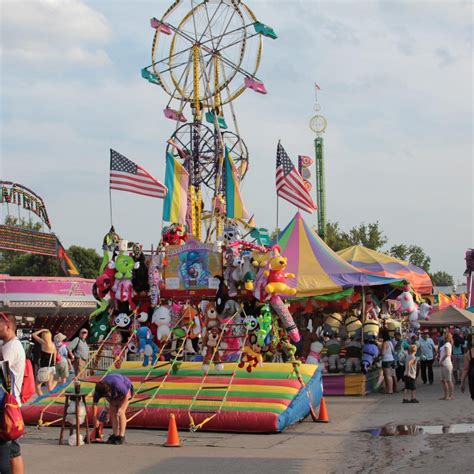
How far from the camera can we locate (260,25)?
34.9 metres

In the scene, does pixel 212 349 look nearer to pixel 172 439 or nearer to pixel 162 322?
pixel 162 322

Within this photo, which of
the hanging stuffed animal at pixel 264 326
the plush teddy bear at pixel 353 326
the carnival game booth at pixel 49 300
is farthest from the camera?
the carnival game booth at pixel 49 300

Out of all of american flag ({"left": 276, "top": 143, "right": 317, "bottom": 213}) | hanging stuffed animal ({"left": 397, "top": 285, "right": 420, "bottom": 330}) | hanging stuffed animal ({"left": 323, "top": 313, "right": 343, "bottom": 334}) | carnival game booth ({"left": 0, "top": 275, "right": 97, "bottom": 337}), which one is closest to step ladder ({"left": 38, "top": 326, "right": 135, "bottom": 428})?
american flag ({"left": 276, "top": 143, "right": 317, "bottom": 213})

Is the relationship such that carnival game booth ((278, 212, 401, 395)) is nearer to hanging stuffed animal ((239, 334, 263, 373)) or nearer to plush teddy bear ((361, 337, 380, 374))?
plush teddy bear ((361, 337, 380, 374))

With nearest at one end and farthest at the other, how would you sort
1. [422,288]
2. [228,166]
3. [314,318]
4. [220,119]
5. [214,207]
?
[228,166] < [314,318] < [422,288] < [214,207] < [220,119]

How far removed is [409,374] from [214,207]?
647 inches

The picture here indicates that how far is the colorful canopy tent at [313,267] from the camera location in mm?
20906


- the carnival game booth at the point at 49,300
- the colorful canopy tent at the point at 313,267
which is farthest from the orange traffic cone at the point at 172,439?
the carnival game booth at the point at 49,300

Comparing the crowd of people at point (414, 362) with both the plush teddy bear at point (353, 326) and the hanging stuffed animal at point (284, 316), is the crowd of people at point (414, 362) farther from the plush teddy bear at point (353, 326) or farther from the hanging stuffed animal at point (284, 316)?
the hanging stuffed animal at point (284, 316)

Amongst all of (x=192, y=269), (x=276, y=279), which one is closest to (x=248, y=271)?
(x=276, y=279)

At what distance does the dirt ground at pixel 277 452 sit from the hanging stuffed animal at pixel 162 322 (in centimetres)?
291

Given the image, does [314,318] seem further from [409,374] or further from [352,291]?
[409,374]

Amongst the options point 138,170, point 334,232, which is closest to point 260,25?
point 138,170

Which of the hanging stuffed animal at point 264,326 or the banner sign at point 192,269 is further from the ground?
the banner sign at point 192,269
